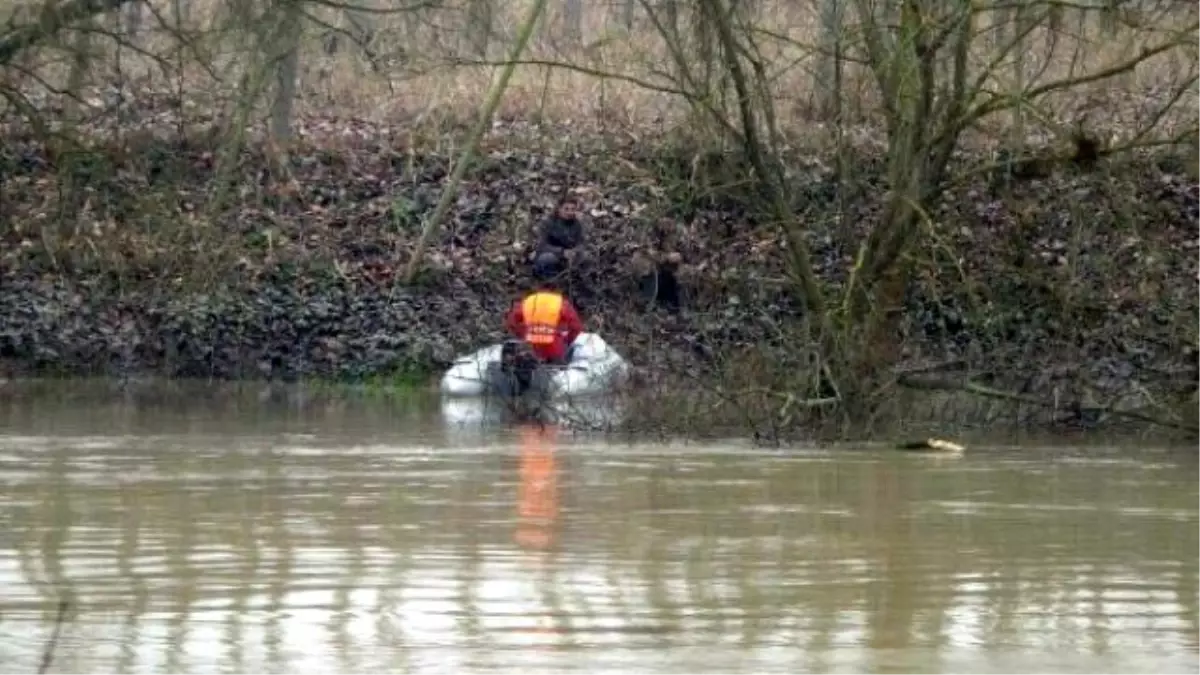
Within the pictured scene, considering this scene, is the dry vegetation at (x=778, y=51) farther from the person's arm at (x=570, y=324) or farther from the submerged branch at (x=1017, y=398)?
the person's arm at (x=570, y=324)

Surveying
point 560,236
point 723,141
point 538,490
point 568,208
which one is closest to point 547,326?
point 723,141

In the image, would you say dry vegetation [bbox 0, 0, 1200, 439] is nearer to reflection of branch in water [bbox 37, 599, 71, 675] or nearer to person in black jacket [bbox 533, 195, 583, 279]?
person in black jacket [bbox 533, 195, 583, 279]

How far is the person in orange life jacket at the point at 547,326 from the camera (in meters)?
24.3

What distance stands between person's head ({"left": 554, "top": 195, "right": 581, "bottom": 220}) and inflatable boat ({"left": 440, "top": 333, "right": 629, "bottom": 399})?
5.09 m

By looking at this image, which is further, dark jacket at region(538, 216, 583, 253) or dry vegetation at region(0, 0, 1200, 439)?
dark jacket at region(538, 216, 583, 253)

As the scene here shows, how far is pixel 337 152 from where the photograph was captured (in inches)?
1319

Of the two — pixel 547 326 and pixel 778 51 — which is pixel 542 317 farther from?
pixel 778 51

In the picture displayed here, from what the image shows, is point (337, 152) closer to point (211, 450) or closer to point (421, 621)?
point (211, 450)

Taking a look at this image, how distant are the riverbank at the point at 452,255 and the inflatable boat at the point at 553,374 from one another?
49 cm

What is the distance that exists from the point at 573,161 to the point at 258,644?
24356 mm

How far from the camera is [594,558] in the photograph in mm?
11148

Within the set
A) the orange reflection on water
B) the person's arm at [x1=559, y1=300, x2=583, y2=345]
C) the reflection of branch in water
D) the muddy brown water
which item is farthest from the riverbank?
the reflection of branch in water

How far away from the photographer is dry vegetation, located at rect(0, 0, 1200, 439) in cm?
1919

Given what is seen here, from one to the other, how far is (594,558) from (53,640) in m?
3.03
